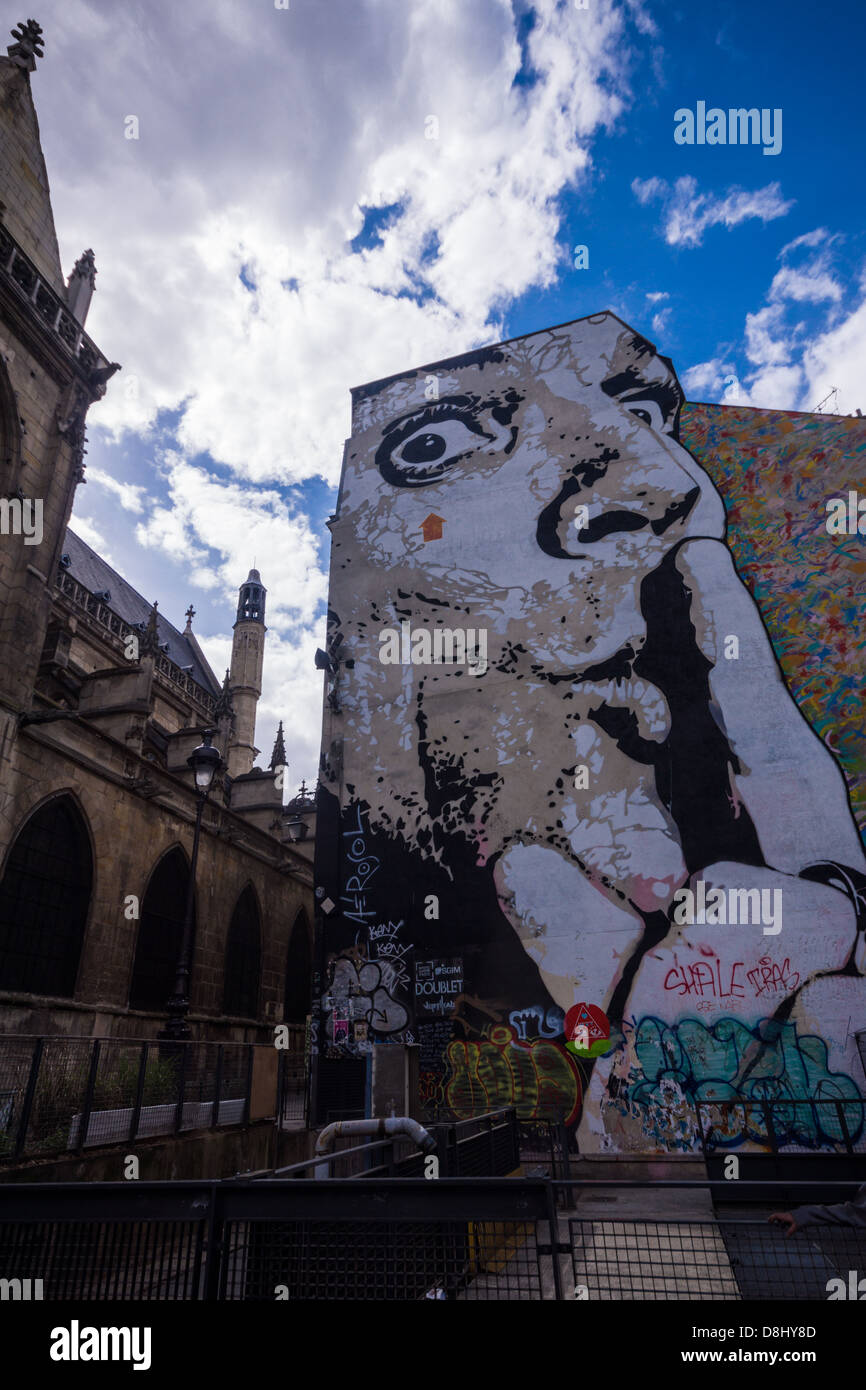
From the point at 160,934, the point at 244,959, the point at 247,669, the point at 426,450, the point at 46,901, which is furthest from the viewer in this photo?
the point at 247,669

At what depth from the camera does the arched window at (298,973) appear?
28078 millimetres

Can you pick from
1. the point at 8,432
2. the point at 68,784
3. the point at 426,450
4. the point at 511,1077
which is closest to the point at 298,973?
the point at 68,784

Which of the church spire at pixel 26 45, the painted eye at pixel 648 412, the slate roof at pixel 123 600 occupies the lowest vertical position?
the painted eye at pixel 648 412

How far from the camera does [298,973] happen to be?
28750 millimetres

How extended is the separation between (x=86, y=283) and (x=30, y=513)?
24.1ft

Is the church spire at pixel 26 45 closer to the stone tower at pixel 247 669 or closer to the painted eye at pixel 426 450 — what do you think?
the painted eye at pixel 426 450

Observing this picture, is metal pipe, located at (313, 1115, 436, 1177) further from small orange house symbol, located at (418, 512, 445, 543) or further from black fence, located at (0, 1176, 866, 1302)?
small orange house symbol, located at (418, 512, 445, 543)

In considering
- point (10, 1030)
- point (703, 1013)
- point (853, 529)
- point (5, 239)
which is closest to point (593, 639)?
point (853, 529)

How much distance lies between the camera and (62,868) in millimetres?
17062

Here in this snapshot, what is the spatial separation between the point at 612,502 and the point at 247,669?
3512 centimetres

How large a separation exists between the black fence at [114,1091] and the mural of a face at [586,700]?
5008 mm

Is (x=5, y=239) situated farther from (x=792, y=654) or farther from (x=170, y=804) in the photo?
(x=792, y=654)

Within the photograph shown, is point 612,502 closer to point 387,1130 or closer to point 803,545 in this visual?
point 803,545

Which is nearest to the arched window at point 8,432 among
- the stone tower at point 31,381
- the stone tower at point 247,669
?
the stone tower at point 31,381
